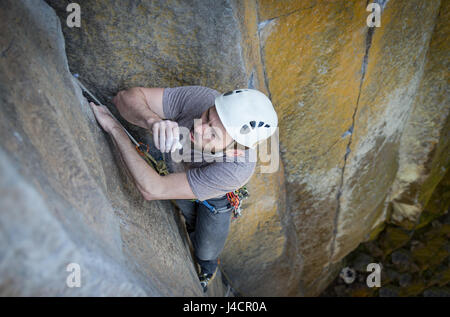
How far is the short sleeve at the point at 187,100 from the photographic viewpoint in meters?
1.97

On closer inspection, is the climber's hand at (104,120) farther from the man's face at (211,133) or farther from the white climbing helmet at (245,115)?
the white climbing helmet at (245,115)

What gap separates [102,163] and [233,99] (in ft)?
2.57

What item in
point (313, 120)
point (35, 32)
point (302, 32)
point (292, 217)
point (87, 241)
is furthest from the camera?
point (292, 217)

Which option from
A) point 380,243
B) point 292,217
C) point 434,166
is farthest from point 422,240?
point 292,217

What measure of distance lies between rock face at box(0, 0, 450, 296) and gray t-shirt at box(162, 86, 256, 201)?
243 mm

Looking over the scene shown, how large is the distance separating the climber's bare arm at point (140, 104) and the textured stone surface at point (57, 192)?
279mm

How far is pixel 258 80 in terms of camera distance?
2.34 meters

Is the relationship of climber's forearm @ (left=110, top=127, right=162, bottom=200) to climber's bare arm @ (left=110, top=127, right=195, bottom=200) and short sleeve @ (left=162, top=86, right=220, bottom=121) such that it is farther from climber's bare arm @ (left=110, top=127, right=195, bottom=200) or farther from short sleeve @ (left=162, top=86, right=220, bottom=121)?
short sleeve @ (left=162, top=86, right=220, bottom=121)

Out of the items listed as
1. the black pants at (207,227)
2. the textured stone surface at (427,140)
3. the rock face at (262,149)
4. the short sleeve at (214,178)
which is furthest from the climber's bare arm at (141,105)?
the textured stone surface at (427,140)

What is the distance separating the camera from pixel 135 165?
1.70 m

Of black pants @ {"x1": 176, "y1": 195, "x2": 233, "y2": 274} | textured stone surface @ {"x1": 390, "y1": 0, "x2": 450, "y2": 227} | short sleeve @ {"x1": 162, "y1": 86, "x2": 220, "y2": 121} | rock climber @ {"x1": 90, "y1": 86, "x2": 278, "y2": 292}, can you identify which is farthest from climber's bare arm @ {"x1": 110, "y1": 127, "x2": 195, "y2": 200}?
textured stone surface @ {"x1": 390, "y1": 0, "x2": 450, "y2": 227}

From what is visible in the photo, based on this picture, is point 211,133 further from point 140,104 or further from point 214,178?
point 140,104

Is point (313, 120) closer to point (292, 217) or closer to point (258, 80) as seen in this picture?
point (258, 80)

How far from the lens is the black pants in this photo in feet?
7.82
